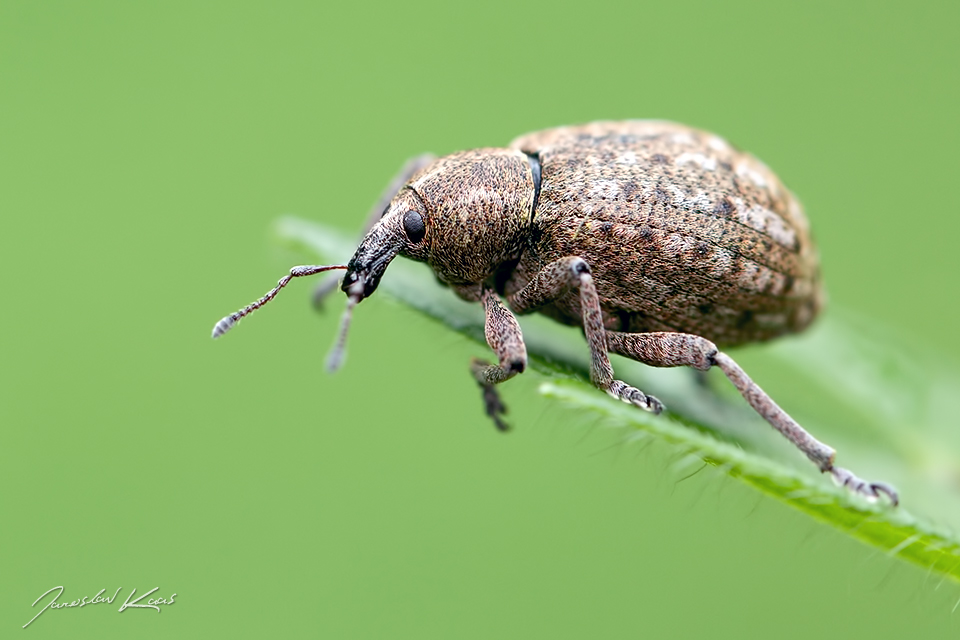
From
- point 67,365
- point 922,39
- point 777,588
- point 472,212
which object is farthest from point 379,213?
point 922,39

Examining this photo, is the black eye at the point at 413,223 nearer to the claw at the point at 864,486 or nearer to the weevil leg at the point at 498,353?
the weevil leg at the point at 498,353

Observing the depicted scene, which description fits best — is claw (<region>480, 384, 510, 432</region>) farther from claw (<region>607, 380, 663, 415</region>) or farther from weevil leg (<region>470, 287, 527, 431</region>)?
claw (<region>607, 380, 663, 415</region>)

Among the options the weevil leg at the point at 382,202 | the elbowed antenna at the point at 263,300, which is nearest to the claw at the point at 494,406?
the elbowed antenna at the point at 263,300

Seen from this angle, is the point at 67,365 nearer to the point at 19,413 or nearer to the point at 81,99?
the point at 19,413

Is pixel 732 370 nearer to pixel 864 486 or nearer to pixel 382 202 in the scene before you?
pixel 864 486
